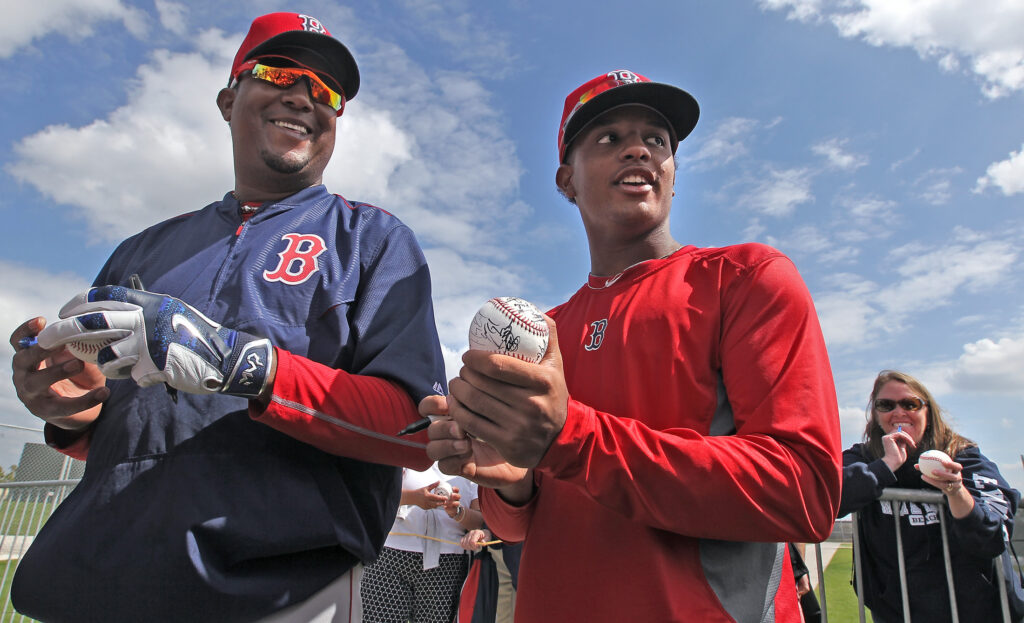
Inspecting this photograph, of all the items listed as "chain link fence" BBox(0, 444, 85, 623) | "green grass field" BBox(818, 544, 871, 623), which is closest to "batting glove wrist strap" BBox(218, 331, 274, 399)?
"chain link fence" BBox(0, 444, 85, 623)

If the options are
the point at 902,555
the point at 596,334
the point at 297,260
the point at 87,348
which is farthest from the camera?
the point at 902,555

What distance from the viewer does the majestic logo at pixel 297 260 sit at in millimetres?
2020

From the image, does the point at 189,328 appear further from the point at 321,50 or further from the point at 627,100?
the point at 627,100

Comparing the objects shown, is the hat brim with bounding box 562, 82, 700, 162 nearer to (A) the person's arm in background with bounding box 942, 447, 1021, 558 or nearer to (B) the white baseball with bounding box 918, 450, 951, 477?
(B) the white baseball with bounding box 918, 450, 951, 477

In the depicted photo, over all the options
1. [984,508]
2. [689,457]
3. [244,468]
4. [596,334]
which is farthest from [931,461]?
[244,468]

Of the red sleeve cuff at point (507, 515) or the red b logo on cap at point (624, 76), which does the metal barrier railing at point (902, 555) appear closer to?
the red sleeve cuff at point (507, 515)

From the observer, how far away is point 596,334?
2.21m

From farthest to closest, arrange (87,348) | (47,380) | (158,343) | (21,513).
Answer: (21,513)
(47,380)
(87,348)
(158,343)

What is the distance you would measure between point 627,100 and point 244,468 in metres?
1.83

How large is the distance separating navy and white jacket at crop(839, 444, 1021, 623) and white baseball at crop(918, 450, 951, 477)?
191mm

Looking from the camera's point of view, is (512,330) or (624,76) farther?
(624,76)

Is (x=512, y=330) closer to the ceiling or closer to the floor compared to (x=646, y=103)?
closer to the floor

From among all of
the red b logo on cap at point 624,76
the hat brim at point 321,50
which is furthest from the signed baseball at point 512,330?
the hat brim at point 321,50

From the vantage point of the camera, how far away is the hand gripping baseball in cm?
157
